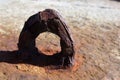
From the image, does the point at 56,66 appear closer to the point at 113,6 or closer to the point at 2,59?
the point at 2,59

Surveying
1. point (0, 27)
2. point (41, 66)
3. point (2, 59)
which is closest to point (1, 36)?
point (0, 27)

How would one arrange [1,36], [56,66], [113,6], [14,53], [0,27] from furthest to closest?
[113,6] → [0,27] → [1,36] → [14,53] → [56,66]

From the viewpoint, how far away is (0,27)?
4086 mm

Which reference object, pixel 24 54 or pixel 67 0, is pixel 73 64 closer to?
pixel 24 54

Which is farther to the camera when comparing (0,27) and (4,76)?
(0,27)

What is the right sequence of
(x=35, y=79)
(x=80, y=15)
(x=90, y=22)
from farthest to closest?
(x=80, y=15)
(x=90, y=22)
(x=35, y=79)

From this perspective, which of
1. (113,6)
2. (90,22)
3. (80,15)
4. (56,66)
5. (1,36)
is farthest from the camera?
(113,6)

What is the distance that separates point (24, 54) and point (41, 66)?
8.9 inches

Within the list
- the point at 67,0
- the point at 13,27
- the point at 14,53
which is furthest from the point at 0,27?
the point at 67,0

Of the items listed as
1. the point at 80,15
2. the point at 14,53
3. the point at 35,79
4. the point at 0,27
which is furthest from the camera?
the point at 80,15

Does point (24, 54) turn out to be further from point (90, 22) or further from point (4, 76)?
point (90, 22)

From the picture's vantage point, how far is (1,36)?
12.5 feet

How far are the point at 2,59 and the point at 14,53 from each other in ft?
0.56

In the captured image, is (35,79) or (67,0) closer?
(35,79)
